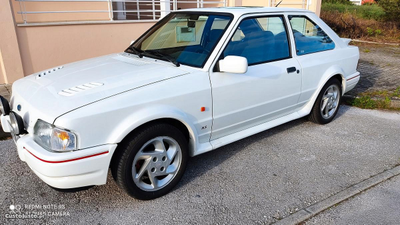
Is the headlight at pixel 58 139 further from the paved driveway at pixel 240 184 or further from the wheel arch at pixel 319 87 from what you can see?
the wheel arch at pixel 319 87

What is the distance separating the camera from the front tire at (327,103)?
4762 millimetres

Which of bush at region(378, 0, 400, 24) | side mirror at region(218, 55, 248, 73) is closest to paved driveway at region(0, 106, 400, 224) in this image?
side mirror at region(218, 55, 248, 73)

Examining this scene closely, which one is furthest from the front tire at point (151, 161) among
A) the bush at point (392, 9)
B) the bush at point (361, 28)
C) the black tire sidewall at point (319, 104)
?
the bush at point (392, 9)

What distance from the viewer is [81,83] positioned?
3.05 meters

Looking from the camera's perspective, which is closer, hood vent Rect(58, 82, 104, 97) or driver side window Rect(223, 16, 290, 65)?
hood vent Rect(58, 82, 104, 97)

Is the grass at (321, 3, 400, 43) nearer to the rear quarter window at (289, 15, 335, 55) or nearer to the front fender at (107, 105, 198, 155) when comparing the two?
the rear quarter window at (289, 15, 335, 55)

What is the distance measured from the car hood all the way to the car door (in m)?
0.56

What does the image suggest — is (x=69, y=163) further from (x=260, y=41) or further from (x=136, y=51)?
(x=260, y=41)

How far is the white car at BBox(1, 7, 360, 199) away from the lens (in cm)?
267

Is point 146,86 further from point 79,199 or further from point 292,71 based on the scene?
point 292,71

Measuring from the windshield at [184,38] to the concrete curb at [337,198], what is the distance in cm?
166

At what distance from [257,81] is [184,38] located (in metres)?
0.97

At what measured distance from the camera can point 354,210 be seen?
9.96ft

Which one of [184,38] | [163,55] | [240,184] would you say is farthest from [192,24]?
[240,184]
